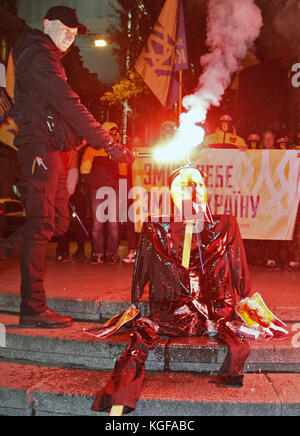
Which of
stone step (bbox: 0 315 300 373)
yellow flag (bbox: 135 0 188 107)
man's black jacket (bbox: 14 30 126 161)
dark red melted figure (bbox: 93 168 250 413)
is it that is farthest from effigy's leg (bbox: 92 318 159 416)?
yellow flag (bbox: 135 0 188 107)

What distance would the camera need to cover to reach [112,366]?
3.15 meters

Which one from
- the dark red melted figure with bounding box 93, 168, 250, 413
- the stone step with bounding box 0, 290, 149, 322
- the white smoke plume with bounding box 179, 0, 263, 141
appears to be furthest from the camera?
the white smoke plume with bounding box 179, 0, 263, 141

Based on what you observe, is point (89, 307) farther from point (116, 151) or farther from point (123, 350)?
point (116, 151)

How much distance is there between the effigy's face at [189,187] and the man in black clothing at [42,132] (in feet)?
2.20

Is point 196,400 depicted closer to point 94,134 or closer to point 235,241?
point 235,241

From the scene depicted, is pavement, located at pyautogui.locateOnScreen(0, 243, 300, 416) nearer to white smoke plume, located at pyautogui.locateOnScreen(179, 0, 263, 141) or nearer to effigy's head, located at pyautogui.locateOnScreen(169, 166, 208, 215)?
effigy's head, located at pyautogui.locateOnScreen(169, 166, 208, 215)

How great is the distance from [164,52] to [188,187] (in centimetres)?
435

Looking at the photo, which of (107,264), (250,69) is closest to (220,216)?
(107,264)

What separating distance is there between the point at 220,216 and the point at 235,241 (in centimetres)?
27

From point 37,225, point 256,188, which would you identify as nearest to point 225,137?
point 256,188

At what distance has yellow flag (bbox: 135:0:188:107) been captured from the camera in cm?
731

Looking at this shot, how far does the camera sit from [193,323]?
3.40 meters

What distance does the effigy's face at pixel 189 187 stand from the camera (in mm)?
3859
